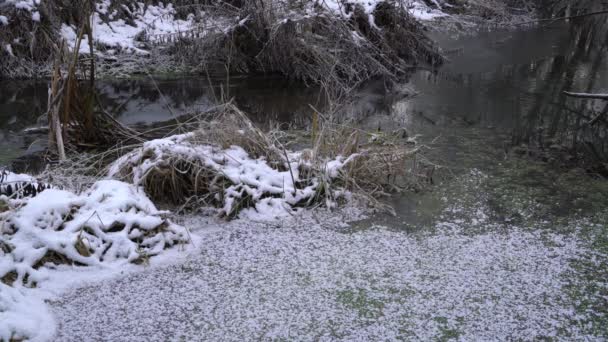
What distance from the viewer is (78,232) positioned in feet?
12.2

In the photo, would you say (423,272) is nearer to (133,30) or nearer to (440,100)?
(440,100)

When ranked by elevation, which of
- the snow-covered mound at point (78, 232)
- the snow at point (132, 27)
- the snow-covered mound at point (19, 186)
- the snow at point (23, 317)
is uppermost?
the snow at point (132, 27)

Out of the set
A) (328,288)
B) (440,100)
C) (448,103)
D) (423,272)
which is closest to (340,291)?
(328,288)

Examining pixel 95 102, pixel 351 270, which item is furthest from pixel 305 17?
pixel 351 270

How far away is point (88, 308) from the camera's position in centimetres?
327

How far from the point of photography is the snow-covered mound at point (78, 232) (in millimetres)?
3492

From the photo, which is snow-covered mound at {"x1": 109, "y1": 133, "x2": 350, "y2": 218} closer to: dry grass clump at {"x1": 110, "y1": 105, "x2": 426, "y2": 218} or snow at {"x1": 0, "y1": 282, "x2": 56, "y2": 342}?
dry grass clump at {"x1": 110, "y1": 105, "x2": 426, "y2": 218}

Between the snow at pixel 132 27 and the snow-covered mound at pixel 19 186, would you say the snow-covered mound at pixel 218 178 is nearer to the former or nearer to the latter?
the snow-covered mound at pixel 19 186

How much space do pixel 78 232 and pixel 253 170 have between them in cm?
154

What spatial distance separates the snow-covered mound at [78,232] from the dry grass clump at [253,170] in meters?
0.53

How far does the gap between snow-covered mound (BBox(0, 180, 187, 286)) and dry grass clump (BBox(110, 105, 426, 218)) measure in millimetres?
528

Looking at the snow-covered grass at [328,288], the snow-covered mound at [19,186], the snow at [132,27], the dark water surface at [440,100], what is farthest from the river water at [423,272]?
the snow at [132,27]

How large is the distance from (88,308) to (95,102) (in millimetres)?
3272

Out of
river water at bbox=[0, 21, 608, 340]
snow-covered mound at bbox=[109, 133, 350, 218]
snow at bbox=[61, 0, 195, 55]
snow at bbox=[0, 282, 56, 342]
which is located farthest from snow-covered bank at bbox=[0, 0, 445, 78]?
snow at bbox=[0, 282, 56, 342]
